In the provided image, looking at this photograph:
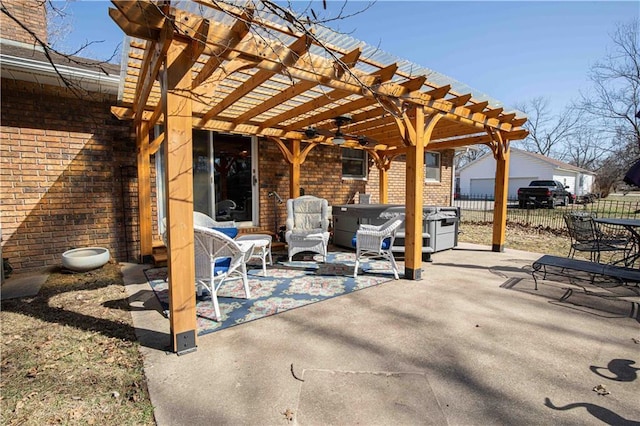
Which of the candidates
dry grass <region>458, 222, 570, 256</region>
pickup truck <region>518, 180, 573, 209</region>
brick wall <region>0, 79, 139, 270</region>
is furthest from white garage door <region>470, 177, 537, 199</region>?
brick wall <region>0, 79, 139, 270</region>

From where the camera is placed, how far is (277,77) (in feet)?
12.2

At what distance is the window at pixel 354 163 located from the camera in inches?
339

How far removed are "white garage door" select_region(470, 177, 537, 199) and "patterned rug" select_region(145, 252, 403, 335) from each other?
24.5 metres

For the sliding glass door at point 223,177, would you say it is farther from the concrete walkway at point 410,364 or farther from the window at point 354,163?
the concrete walkway at point 410,364

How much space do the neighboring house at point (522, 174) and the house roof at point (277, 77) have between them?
2165cm

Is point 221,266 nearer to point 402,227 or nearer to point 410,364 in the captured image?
point 410,364

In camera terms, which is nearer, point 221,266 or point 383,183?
point 221,266

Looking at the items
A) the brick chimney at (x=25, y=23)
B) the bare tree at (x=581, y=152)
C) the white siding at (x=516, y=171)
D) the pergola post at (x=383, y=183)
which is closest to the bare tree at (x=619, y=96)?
the white siding at (x=516, y=171)

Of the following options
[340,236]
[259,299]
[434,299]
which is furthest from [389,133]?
[259,299]

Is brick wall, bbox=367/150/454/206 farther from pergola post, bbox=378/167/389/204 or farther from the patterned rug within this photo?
the patterned rug

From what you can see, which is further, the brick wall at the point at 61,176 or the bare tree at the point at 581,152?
the bare tree at the point at 581,152

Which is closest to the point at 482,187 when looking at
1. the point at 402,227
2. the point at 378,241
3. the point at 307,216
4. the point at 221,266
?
the point at 402,227

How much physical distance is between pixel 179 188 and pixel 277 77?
2.03m

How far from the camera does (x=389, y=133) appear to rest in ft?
22.8
